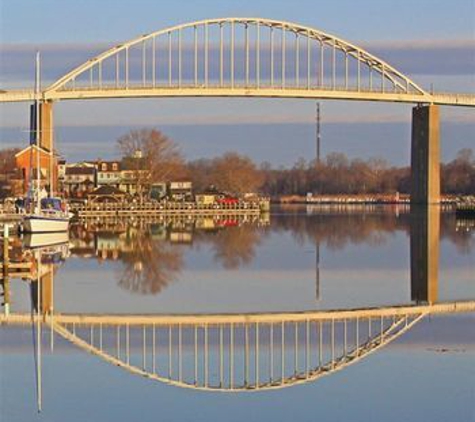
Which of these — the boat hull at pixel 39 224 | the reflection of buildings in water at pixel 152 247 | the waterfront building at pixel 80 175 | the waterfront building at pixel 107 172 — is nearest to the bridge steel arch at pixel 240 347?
the reflection of buildings in water at pixel 152 247

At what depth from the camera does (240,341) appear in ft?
49.8

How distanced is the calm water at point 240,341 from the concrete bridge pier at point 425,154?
51803 mm

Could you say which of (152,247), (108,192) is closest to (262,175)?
(108,192)

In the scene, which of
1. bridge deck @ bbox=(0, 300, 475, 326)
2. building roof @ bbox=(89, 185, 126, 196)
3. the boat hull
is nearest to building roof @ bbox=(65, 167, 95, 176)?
building roof @ bbox=(89, 185, 126, 196)

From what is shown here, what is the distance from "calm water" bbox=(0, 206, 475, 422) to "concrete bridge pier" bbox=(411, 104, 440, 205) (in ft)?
170

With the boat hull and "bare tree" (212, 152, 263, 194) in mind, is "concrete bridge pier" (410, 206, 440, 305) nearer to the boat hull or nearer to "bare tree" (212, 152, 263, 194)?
the boat hull

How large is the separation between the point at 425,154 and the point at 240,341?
67979 mm

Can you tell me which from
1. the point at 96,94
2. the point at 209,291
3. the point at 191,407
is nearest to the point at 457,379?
the point at 191,407

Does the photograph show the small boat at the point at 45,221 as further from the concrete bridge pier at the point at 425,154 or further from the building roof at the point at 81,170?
the building roof at the point at 81,170

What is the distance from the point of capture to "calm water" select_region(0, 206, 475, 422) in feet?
37.1

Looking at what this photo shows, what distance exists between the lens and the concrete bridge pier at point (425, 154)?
80.9m

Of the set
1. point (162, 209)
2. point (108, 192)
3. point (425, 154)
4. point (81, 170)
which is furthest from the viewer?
point (81, 170)

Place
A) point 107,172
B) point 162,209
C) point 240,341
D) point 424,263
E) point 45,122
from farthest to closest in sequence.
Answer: point 107,172 → point 162,209 → point 45,122 → point 424,263 → point 240,341

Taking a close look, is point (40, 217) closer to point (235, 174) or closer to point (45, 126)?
point (45, 126)
